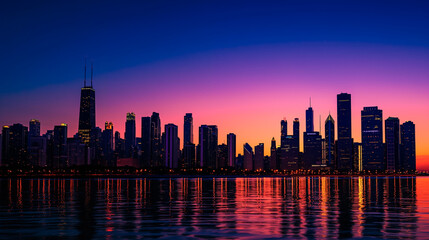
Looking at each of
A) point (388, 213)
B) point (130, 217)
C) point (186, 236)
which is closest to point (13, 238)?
point (186, 236)

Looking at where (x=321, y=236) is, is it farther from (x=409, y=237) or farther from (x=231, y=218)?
(x=231, y=218)

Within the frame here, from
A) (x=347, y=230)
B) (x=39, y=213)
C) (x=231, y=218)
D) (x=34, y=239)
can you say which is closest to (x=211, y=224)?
(x=231, y=218)

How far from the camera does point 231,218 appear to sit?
120ft

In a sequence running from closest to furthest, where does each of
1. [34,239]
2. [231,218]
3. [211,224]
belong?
1. [34,239]
2. [211,224]
3. [231,218]

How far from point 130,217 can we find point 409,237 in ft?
66.3

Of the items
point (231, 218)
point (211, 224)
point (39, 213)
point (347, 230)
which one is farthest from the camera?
point (39, 213)

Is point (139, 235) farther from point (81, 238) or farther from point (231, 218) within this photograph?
point (231, 218)

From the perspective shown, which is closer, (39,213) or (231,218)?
(231,218)

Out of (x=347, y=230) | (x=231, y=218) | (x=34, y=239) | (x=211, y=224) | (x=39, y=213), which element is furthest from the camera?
(x=39, y=213)

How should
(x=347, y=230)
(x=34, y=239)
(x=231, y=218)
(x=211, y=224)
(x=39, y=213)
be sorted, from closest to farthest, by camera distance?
(x=34, y=239) < (x=347, y=230) < (x=211, y=224) < (x=231, y=218) < (x=39, y=213)

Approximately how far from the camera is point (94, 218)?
36500mm

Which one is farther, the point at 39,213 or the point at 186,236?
the point at 39,213

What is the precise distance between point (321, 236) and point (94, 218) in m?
17.8

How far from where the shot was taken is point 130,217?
37.3 metres
